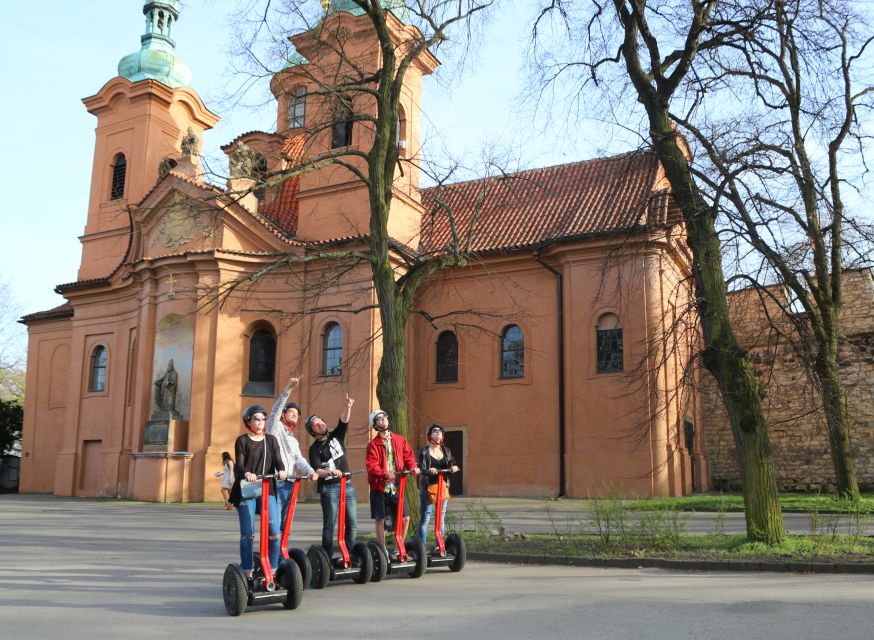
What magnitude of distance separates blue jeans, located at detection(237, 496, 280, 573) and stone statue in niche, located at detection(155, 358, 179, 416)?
2046 centimetres

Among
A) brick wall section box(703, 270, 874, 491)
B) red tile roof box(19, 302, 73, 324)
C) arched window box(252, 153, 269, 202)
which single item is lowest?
brick wall section box(703, 270, 874, 491)

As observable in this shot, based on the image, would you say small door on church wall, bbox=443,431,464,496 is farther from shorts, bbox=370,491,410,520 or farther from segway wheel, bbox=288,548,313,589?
segway wheel, bbox=288,548,313,589

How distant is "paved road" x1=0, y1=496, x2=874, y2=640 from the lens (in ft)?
21.2

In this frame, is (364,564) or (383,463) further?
(383,463)

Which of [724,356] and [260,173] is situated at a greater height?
[260,173]

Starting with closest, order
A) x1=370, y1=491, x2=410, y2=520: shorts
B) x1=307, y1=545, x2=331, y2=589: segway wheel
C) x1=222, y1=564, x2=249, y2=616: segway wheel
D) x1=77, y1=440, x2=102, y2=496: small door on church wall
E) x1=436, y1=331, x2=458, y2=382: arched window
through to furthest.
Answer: x1=222, y1=564, x2=249, y2=616: segway wheel, x1=307, y1=545, x2=331, y2=589: segway wheel, x1=370, y1=491, x2=410, y2=520: shorts, x1=436, y1=331, x2=458, y2=382: arched window, x1=77, y1=440, x2=102, y2=496: small door on church wall

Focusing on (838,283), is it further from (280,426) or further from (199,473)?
(199,473)

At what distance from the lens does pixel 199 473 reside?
26078mm

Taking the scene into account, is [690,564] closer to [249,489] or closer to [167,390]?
[249,489]

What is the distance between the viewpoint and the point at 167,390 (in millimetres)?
27406

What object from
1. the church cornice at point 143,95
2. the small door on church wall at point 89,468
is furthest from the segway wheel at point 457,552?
the church cornice at point 143,95

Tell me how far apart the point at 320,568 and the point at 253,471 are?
5.23 ft

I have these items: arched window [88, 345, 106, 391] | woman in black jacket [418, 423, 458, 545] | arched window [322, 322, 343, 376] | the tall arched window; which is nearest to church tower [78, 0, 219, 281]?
arched window [88, 345, 106, 391]

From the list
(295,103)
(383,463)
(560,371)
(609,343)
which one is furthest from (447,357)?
(383,463)
